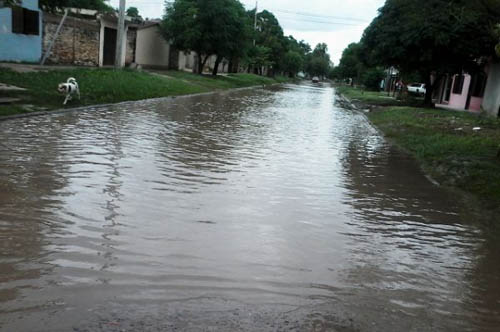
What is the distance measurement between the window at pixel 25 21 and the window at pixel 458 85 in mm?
26025

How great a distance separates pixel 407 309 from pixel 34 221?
3994mm

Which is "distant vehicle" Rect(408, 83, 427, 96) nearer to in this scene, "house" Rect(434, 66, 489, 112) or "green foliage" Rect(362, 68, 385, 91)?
"green foliage" Rect(362, 68, 385, 91)

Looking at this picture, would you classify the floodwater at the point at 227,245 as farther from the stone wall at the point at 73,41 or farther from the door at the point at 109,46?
the door at the point at 109,46

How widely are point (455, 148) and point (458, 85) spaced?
80.4 ft

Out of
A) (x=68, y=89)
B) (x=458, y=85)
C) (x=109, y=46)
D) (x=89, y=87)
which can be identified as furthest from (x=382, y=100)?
(x=68, y=89)

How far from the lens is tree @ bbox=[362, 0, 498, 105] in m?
23.2

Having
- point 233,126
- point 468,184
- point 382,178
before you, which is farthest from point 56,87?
point 468,184

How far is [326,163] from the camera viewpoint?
35.2 feet

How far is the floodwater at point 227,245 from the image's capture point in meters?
3.89

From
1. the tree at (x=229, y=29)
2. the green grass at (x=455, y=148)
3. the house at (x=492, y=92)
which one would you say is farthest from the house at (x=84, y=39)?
the house at (x=492, y=92)

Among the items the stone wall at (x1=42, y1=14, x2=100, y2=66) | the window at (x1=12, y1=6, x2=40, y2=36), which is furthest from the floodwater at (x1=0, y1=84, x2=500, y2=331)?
the stone wall at (x1=42, y1=14, x2=100, y2=66)

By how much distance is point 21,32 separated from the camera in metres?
23.9

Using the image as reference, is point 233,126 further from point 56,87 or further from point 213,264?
point 213,264

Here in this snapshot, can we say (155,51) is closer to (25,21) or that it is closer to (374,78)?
(25,21)
